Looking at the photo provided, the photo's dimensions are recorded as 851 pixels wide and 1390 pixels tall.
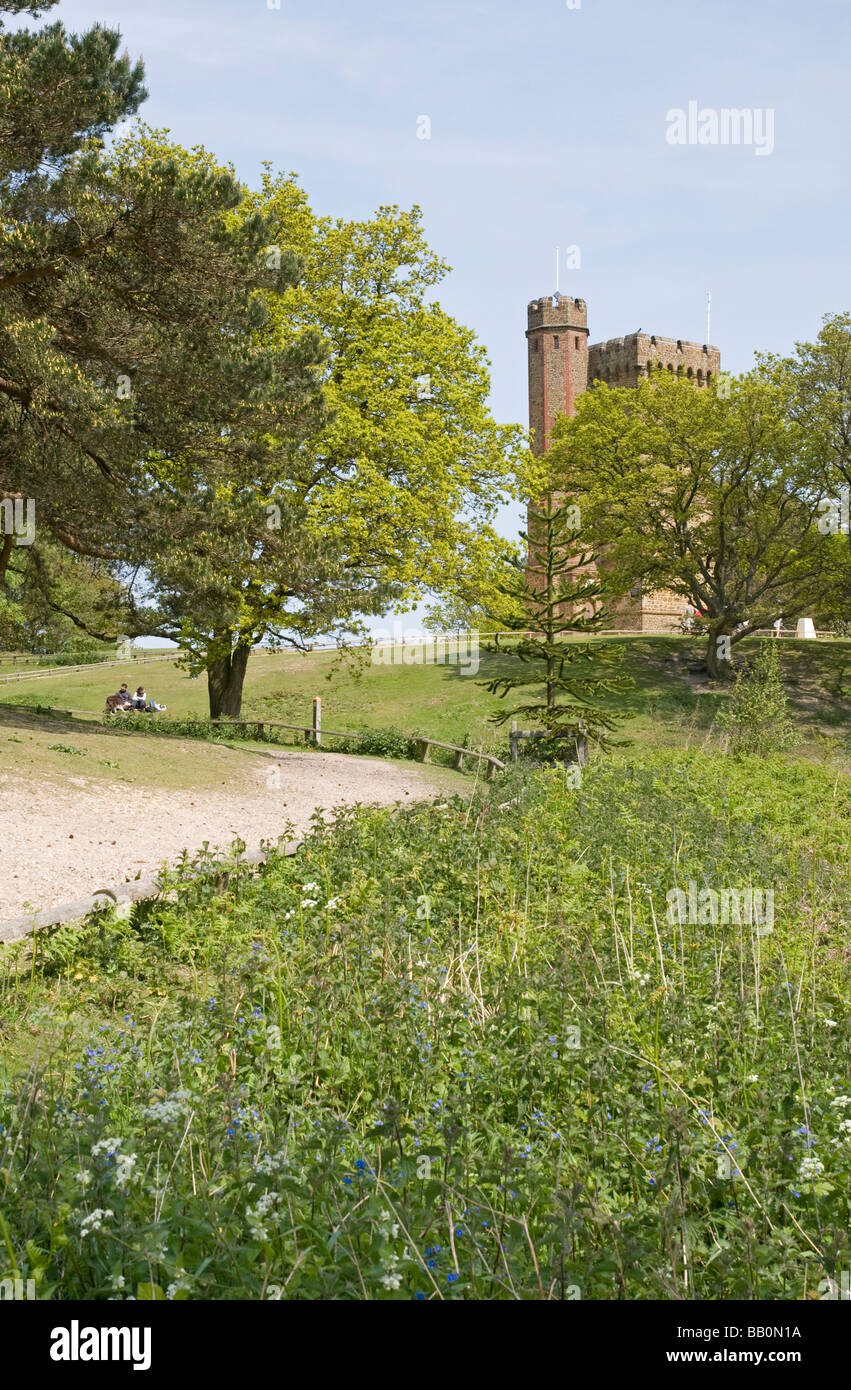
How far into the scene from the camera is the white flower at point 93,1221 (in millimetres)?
2967

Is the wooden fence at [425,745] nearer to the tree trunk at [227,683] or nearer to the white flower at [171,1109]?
the tree trunk at [227,683]

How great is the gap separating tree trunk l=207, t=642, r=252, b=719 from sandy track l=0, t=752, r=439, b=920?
26.8ft

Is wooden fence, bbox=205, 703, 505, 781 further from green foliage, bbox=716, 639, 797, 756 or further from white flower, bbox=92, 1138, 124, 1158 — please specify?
white flower, bbox=92, 1138, 124, 1158

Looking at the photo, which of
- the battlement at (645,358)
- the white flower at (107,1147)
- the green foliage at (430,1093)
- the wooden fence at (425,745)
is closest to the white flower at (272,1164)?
the green foliage at (430,1093)

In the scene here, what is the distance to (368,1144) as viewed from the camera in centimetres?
408

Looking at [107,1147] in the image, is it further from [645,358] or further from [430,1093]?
[645,358]

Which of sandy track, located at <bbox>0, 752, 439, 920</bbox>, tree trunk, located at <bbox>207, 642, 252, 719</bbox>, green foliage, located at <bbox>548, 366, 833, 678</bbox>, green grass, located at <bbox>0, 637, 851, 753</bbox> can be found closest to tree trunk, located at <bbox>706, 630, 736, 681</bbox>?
green foliage, located at <bbox>548, 366, 833, 678</bbox>

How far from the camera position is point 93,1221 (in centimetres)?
304

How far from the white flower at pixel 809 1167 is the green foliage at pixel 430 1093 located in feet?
0.05

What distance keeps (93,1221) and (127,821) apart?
9730 millimetres

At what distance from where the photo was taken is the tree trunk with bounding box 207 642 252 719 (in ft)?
89.0
